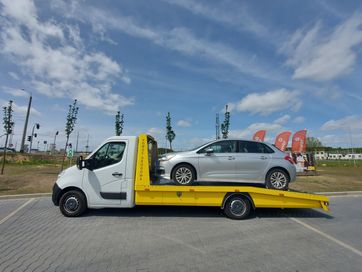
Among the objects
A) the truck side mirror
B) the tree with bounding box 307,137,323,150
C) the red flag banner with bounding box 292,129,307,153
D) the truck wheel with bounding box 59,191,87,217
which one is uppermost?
the tree with bounding box 307,137,323,150

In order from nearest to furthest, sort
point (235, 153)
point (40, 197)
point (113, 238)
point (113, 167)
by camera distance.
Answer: point (113, 238) < point (113, 167) < point (235, 153) < point (40, 197)

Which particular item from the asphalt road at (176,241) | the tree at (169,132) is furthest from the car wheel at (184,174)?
the tree at (169,132)

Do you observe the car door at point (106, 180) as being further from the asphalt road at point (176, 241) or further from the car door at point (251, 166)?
the car door at point (251, 166)

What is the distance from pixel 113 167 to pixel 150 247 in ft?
8.78

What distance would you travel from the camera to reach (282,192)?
275 inches

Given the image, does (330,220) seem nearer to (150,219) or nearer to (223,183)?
(223,183)

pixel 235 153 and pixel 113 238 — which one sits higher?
pixel 235 153

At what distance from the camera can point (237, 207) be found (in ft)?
23.1

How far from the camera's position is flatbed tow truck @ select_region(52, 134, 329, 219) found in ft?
22.6

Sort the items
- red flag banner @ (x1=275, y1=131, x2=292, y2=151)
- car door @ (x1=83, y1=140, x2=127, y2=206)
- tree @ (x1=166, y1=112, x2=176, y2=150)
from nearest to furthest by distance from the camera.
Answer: car door @ (x1=83, y1=140, x2=127, y2=206) → red flag banner @ (x1=275, y1=131, x2=292, y2=151) → tree @ (x1=166, y1=112, x2=176, y2=150)

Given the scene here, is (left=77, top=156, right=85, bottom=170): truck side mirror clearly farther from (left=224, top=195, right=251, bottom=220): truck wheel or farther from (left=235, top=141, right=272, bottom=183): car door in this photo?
(left=235, top=141, right=272, bottom=183): car door

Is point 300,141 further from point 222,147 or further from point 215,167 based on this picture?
point 215,167

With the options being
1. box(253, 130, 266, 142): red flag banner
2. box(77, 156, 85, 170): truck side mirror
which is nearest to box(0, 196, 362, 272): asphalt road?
box(77, 156, 85, 170): truck side mirror

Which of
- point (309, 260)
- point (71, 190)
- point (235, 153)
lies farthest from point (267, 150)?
point (71, 190)
